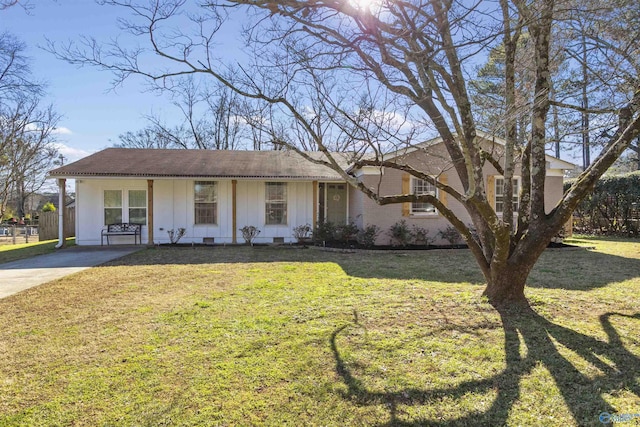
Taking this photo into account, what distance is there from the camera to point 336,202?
46.5 feet

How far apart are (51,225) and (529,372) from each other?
20620 mm

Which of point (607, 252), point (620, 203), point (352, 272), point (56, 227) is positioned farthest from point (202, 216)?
point (620, 203)

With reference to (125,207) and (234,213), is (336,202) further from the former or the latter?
(125,207)

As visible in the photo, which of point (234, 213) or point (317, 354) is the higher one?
point (234, 213)

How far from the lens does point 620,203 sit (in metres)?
15.1

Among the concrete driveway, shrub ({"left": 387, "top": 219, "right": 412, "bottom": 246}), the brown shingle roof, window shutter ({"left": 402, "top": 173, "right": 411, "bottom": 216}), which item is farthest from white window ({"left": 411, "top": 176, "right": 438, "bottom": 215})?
the concrete driveway

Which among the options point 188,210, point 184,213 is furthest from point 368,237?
point 184,213

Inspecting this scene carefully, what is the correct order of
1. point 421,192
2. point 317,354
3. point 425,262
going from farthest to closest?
point 421,192 < point 425,262 < point 317,354

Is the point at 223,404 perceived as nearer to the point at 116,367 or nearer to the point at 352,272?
the point at 116,367

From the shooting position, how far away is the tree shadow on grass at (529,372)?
2.58m

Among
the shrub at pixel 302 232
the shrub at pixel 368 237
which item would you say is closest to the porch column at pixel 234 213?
the shrub at pixel 302 232

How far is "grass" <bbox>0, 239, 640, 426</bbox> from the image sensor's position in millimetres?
2645

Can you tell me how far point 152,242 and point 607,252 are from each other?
14.5 meters

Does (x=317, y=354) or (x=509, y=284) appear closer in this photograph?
(x=317, y=354)
